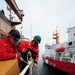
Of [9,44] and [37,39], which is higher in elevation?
[37,39]

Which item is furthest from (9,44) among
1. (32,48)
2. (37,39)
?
(32,48)

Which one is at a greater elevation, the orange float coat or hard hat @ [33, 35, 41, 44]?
hard hat @ [33, 35, 41, 44]

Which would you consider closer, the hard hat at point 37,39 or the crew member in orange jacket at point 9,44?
the crew member in orange jacket at point 9,44

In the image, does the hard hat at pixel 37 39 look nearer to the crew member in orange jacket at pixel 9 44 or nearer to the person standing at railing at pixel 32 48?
the person standing at railing at pixel 32 48

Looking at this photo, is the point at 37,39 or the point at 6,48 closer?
the point at 6,48

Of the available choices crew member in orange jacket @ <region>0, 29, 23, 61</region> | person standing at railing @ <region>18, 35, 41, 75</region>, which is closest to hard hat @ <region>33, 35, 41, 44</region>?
person standing at railing @ <region>18, 35, 41, 75</region>

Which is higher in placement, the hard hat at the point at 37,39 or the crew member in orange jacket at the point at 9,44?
the hard hat at the point at 37,39

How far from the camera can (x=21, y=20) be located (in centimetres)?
1755

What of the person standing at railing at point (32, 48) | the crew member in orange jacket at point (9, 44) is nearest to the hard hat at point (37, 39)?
the person standing at railing at point (32, 48)

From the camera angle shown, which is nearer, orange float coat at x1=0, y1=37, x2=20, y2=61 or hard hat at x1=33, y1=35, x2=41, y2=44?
orange float coat at x1=0, y1=37, x2=20, y2=61

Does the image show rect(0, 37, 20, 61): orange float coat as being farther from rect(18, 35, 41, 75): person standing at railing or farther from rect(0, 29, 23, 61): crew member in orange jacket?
rect(18, 35, 41, 75): person standing at railing

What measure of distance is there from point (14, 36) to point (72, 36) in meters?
15.6

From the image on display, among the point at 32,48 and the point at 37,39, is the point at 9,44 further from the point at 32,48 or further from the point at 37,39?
the point at 32,48

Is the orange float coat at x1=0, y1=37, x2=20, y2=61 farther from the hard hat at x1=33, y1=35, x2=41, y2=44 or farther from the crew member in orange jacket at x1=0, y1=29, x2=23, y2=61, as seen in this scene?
the hard hat at x1=33, y1=35, x2=41, y2=44
